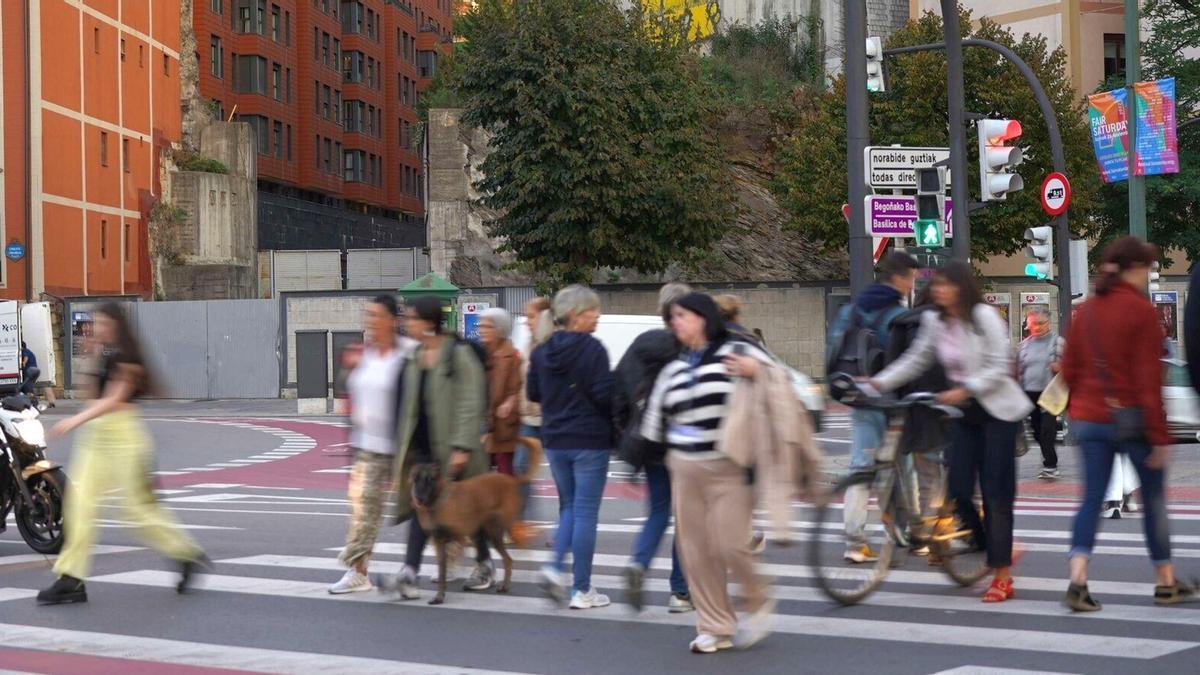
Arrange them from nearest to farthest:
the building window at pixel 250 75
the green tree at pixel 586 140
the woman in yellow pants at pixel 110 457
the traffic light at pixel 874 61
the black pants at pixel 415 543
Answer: the woman in yellow pants at pixel 110 457
the black pants at pixel 415 543
the traffic light at pixel 874 61
the green tree at pixel 586 140
the building window at pixel 250 75

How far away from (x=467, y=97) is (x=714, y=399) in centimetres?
3603

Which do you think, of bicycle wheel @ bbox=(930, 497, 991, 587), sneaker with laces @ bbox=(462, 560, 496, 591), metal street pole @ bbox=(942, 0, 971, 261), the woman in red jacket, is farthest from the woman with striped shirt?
metal street pole @ bbox=(942, 0, 971, 261)

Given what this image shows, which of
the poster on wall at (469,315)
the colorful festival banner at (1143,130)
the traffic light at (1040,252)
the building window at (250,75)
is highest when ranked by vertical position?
the building window at (250,75)

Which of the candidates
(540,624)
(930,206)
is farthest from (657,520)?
(930,206)

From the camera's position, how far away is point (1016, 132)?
17.1 metres

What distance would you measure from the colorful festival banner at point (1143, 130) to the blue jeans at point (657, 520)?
1288 centimetres

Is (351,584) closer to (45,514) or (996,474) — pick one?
(45,514)

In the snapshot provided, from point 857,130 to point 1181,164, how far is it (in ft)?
108

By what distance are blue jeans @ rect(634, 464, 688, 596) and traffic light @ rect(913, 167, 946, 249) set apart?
7.81 meters

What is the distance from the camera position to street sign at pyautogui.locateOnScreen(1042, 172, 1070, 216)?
20.6m

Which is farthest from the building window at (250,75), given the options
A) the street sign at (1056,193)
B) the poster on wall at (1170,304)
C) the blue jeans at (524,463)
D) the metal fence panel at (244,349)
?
the blue jeans at (524,463)

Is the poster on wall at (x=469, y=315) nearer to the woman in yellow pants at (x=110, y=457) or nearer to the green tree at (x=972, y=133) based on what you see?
the green tree at (x=972, y=133)

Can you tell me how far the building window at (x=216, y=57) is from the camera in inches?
2667

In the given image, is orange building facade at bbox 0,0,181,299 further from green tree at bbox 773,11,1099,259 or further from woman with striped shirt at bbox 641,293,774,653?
woman with striped shirt at bbox 641,293,774,653
